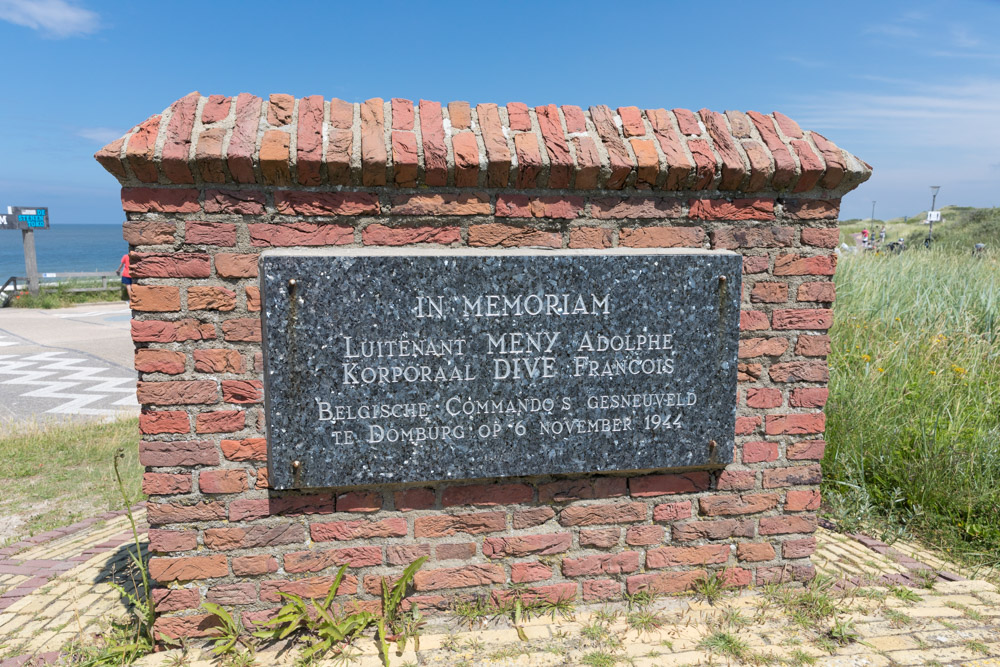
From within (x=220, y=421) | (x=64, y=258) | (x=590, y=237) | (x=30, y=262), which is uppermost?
(x=64, y=258)

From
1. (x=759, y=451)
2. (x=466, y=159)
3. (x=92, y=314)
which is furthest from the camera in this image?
(x=92, y=314)

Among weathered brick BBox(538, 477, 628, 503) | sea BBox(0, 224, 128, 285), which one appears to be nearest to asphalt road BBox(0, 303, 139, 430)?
weathered brick BBox(538, 477, 628, 503)

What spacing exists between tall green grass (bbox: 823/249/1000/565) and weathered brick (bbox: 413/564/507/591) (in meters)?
2.22

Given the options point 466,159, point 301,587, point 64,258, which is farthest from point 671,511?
point 64,258

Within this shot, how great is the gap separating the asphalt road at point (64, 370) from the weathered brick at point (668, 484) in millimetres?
5651

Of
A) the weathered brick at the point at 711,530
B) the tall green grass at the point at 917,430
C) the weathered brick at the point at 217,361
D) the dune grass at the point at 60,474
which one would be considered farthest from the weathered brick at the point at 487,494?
the dune grass at the point at 60,474

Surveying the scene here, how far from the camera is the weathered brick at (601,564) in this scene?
2463 millimetres

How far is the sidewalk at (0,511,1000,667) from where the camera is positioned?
218 centimetres

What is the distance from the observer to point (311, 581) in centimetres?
230

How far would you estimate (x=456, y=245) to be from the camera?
2.24 meters

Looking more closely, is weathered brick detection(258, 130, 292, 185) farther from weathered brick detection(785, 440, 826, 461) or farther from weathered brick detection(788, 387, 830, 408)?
weathered brick detection(785, 440, 826, 461)

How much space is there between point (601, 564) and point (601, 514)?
0.23 meters

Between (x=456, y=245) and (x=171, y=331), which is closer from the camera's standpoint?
(x=171, y=331)

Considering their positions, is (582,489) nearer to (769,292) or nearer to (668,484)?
(668,484)
